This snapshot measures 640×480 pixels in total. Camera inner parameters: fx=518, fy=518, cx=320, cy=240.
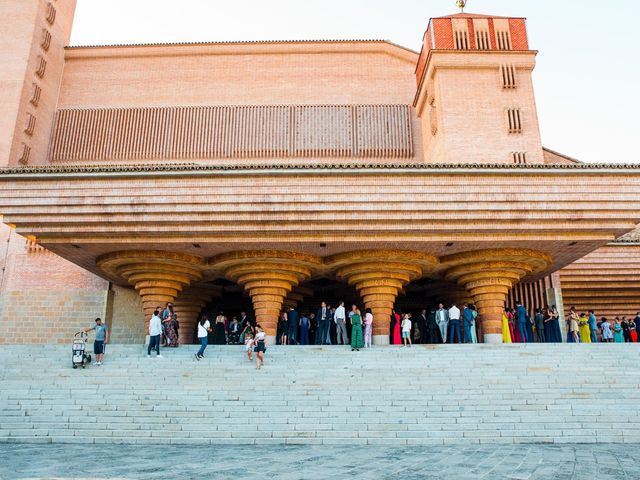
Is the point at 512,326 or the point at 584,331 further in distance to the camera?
the point at 584,331

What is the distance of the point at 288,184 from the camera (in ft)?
43.6

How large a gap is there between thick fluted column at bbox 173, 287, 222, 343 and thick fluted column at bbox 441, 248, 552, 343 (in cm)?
899

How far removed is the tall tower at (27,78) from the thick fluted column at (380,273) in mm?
13574

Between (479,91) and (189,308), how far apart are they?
13.2 m

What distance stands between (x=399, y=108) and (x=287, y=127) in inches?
185

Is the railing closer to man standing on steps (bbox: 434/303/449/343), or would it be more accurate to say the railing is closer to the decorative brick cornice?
the decorative brick cornice

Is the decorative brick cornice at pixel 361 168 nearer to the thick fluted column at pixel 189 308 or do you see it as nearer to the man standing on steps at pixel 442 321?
the man standing on steps at pixel 442 321

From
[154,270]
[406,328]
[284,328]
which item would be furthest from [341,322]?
[154,270]

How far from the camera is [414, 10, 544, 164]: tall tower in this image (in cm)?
1817

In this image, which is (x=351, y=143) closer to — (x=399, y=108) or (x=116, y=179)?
(x=399, y=108)

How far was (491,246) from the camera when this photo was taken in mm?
14703

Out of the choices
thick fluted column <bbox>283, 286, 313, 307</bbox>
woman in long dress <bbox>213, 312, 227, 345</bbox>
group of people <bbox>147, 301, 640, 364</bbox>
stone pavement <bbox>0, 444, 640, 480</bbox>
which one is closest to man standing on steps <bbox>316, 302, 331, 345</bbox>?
group of people <bbox>147, 301, 640, 364</bbox>

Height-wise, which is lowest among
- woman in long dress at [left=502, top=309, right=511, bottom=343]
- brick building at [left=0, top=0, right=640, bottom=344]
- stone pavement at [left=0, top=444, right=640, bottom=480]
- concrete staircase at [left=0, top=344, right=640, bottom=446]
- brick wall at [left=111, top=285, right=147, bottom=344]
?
stone pavement at [left=0, top=444, right=640, bottom=480]

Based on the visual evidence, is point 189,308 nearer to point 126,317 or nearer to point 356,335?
point 126,317
